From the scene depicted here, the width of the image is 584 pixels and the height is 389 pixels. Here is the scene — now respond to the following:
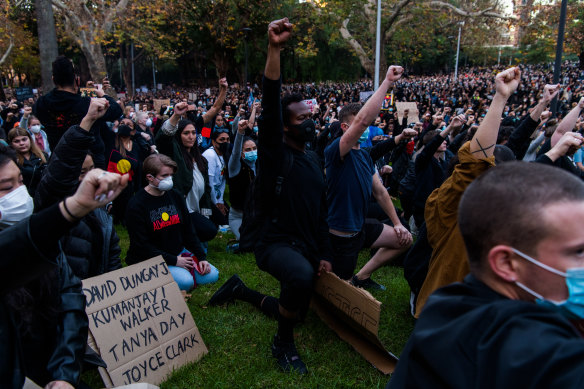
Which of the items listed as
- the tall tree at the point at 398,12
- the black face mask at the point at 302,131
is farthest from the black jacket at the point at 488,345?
the tall tree at the point at 398,12

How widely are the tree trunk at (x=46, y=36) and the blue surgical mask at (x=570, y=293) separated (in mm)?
11741

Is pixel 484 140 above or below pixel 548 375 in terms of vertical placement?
above

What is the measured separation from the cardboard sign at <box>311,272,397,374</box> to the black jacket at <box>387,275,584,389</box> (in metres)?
1.83

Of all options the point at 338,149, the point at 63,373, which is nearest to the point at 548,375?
the point at 63,373

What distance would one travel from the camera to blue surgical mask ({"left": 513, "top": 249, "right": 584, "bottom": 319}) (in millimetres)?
1178

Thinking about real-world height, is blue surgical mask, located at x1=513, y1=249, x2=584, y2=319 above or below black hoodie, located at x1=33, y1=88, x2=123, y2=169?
below

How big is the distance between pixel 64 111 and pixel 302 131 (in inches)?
129

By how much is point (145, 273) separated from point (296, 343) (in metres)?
1.41

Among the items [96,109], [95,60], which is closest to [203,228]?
[96,109]

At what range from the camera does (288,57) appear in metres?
49.8

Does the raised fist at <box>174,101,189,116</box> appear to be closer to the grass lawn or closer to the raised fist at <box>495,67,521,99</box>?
the grass lawn

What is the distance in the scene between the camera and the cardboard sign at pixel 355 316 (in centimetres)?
313

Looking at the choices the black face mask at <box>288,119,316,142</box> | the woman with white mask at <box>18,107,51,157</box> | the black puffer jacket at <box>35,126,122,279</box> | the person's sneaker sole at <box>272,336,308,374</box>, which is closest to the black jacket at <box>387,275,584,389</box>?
the black puffer jacket at <box>35,126,122,279</box>

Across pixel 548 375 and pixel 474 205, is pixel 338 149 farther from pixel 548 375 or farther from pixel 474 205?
pixel 548 375
